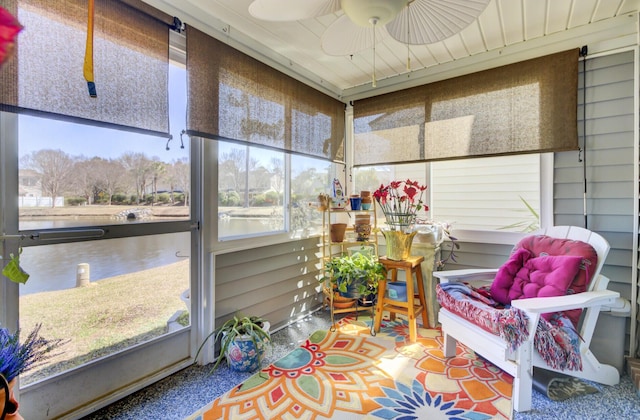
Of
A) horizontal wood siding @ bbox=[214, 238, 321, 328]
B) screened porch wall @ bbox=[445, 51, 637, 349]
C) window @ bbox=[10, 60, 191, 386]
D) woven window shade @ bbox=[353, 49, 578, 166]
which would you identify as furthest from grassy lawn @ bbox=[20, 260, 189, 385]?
screened porch wall @ bbox=[445, 51, 637, 349]

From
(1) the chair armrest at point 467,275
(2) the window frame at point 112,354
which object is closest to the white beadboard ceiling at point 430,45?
(2) the window frame at point 112,354

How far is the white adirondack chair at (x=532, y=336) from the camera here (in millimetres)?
1546

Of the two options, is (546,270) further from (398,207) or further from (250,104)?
(250,104)

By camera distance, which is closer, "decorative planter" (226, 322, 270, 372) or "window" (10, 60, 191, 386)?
"window" (10, 60, 191, 386)

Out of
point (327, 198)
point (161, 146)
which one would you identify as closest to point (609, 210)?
point (327, 198)

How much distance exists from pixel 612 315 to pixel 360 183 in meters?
2.24

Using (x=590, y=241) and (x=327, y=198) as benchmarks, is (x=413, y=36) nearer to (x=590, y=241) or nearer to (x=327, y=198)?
(x=327, y=198)

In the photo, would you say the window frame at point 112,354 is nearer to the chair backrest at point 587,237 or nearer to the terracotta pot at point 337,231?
the terracotta pot at point 337,231

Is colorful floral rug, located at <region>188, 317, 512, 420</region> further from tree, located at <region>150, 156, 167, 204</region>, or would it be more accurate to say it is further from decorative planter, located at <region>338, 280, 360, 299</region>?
tree, located at <region>150, 156, 167, 204</region>

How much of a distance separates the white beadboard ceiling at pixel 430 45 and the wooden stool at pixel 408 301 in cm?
168

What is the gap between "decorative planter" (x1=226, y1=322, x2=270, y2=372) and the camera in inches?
75.1

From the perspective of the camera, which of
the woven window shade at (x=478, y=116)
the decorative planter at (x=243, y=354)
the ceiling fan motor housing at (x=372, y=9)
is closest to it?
the ceiling fan motor housing at (x=372, y=9)

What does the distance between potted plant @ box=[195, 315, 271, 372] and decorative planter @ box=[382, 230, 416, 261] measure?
3.77ft

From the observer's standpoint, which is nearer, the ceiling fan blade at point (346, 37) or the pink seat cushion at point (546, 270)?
the ceiling fan blade at point (346, 37)
